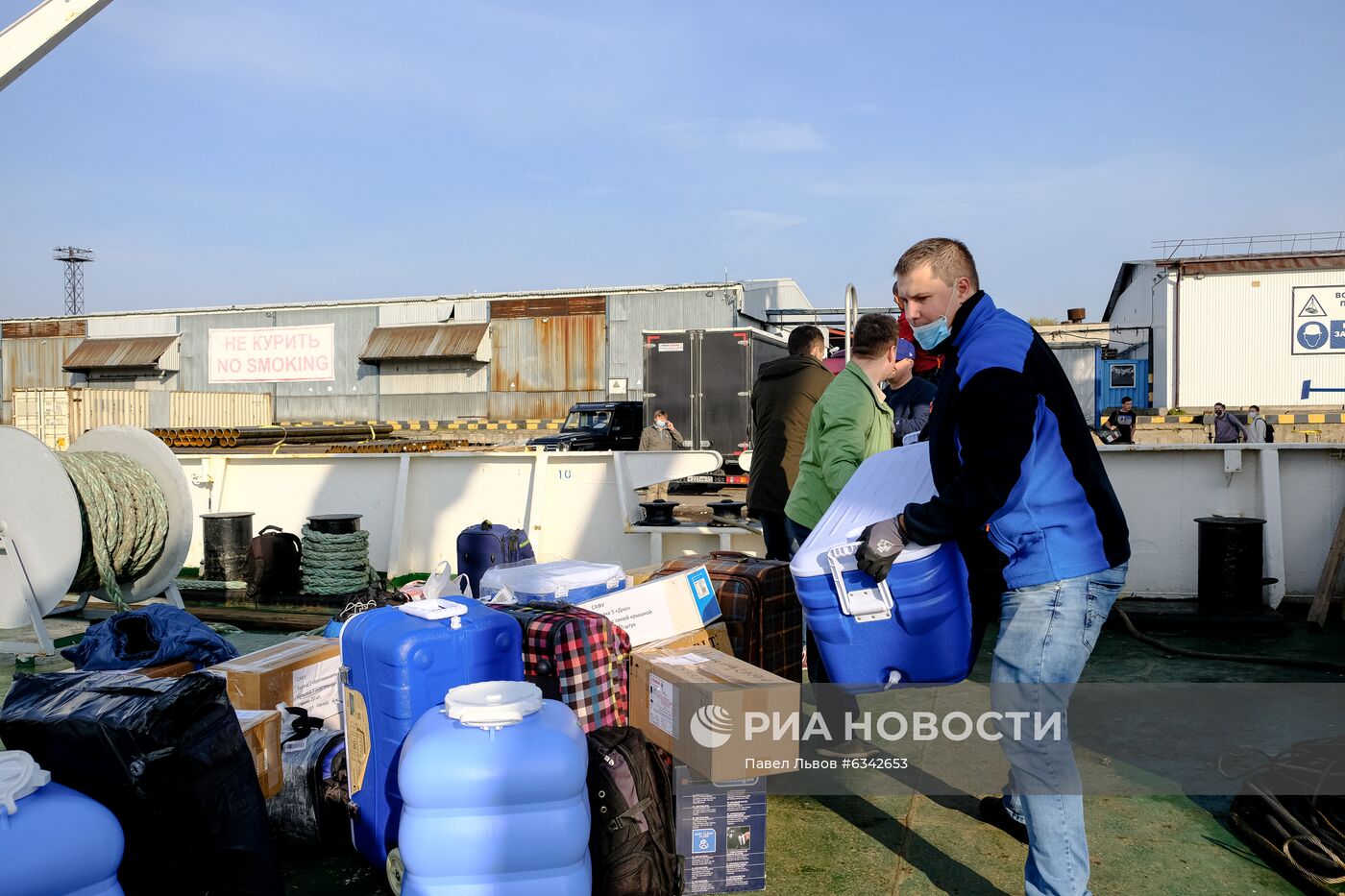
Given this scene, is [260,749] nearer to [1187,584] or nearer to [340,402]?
[1187,584]

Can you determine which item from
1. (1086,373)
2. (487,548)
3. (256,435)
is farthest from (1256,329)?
(487,548)

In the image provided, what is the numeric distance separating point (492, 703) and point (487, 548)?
4.53 metres

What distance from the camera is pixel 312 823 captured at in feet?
11.8

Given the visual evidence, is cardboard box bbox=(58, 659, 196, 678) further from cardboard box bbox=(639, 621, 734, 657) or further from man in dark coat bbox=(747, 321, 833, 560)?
man in dark coat bbox=(747, 321, 833, 560)

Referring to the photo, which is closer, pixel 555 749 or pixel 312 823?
pixel 555 749

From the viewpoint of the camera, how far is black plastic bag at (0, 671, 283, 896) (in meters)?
2.70

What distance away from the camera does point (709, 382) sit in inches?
795

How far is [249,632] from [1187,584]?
309 inches

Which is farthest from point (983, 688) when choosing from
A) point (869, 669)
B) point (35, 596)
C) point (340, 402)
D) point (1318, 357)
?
point (340, 402)

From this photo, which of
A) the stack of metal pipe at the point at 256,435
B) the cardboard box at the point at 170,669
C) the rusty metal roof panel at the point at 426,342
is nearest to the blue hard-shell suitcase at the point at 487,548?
the cardboard box at the point at 170,669

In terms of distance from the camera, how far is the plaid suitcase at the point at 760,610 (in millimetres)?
4469

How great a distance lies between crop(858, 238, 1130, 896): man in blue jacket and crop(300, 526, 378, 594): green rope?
6.76m

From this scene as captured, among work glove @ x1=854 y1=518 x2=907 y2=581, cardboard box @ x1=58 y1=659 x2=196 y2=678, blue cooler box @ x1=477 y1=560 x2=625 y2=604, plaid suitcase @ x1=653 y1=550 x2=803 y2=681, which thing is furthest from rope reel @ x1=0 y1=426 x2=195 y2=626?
work glove @ x1=854 y1=518 x2=907 y2=581

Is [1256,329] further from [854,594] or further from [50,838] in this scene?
[50,838]
